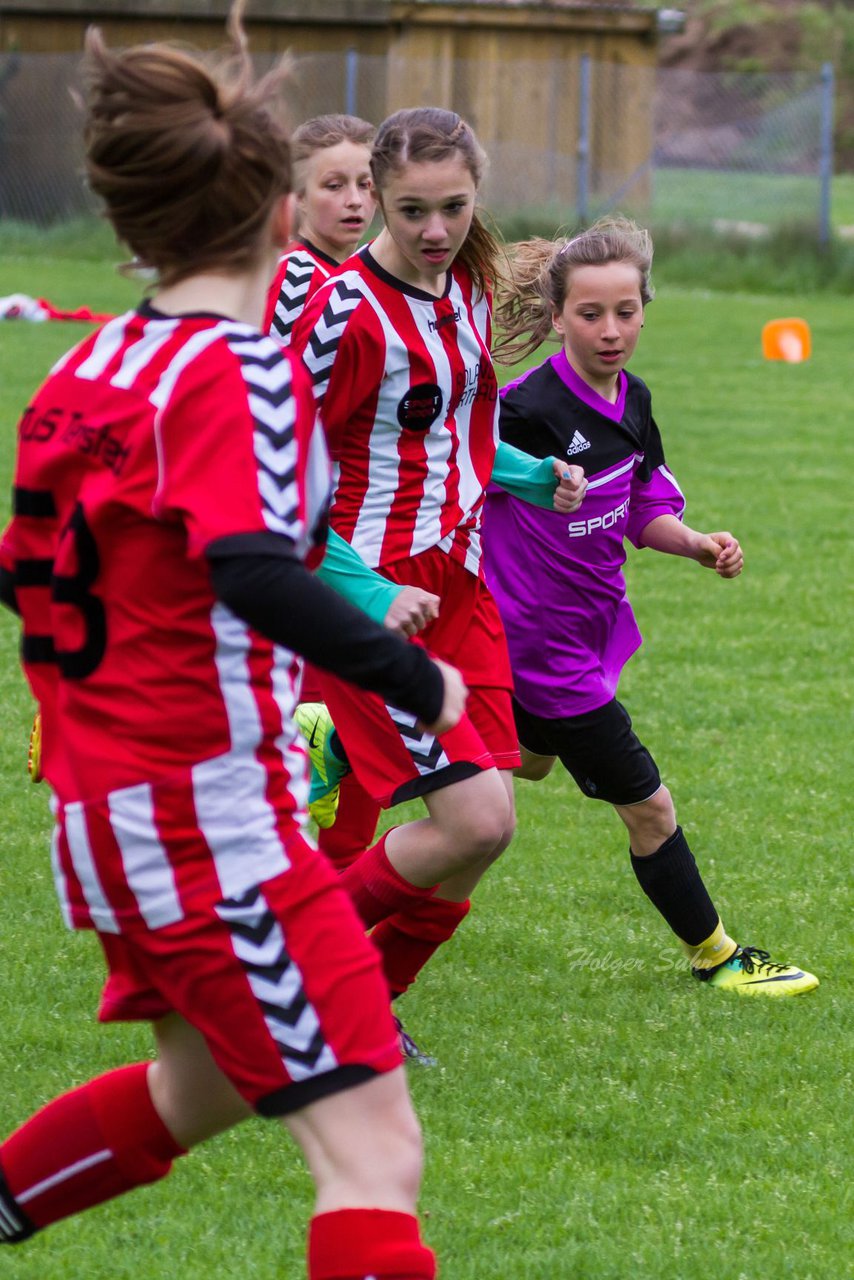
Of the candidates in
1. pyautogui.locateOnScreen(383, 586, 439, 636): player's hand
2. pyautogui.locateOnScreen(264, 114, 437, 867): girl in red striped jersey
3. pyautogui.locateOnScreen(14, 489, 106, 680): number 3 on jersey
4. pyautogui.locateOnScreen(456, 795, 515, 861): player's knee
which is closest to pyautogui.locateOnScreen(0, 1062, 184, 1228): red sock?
pyautogui.locateOnScreen(14, 489, 106, 680): number 3 on jersey

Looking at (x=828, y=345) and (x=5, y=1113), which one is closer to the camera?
(x=5, y=1113)

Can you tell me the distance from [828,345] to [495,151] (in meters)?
7.41

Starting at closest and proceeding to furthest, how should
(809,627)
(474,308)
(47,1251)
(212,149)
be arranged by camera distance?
1. (212,149)
2. (47,1251)
3. (474,308)
4. (809,627)

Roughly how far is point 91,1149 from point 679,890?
201cm

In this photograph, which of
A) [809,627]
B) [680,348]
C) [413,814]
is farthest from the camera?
[680,348]

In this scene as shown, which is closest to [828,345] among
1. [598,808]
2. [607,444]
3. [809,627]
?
[809,627]

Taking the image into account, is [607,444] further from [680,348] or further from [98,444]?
[680,348]

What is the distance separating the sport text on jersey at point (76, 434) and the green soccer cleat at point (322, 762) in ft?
7.21

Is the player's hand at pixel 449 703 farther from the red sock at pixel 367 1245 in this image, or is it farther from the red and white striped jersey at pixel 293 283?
the red and white striped jersey at pixel 293 283

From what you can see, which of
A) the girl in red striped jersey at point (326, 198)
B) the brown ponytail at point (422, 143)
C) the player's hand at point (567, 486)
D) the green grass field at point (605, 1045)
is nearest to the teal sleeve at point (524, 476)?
the player's hand at point (567, 486)

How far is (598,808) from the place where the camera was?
5734 millimetres

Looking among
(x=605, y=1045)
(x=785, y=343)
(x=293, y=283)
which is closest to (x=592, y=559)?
(x=605, y=1045)

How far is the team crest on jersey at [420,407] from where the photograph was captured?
376 cm

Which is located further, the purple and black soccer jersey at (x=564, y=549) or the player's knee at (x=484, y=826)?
the purple and black soccer jersey at (x=564, y=549)
